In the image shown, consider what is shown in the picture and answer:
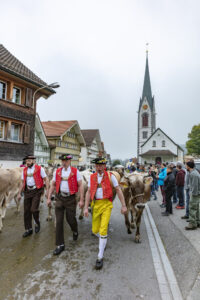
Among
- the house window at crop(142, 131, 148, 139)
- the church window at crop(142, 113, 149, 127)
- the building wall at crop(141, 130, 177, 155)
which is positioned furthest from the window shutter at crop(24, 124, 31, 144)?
the church window at crop(142, 113, 149, 127)

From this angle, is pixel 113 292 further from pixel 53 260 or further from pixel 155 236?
pixel 155 236

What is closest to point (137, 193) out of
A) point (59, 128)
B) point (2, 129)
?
point (2, 129)

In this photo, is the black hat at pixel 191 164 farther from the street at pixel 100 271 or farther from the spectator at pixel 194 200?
the street at pixel 100 271

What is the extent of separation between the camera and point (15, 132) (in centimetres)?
1590

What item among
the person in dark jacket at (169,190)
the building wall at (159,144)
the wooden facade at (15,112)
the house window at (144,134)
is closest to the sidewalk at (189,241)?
the person in dark jacket at (169,190)

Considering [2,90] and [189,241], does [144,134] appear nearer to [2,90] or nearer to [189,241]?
[2,90]

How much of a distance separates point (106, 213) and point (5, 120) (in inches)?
527

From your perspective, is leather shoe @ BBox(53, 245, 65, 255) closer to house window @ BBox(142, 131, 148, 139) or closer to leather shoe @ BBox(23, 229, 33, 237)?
leather shoe @ BBox(23, 229, 33, 237)

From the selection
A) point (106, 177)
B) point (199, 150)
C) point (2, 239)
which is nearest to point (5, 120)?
point (2, 239)

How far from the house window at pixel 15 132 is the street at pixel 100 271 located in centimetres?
1140

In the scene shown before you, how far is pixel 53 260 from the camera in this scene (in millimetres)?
3760

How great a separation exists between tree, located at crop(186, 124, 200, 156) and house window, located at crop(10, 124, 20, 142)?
4420 centimetres

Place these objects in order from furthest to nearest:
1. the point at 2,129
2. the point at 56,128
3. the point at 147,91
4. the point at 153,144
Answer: the point at 147,91
the point at 153,144
the point at 56,128
the point at 2,129

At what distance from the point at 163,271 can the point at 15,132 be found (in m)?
15.2
